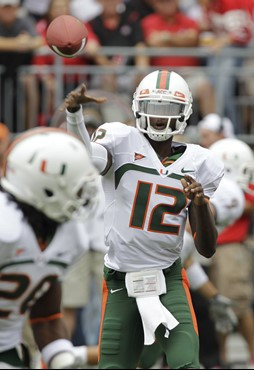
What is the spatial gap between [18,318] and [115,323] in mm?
1153

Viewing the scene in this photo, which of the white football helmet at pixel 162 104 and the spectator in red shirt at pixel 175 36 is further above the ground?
the white football helmet at pixel 162 104

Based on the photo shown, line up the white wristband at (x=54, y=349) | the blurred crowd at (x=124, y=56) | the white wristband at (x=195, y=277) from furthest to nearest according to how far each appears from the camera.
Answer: the blurred crowd at (x=124, y=56) < the white wristband at (x=195, y=277) < the white wristband at (x=54, y=349)

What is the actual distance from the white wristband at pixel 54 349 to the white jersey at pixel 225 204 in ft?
9.69

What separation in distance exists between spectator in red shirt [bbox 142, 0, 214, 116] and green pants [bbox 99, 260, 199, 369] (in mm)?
5419

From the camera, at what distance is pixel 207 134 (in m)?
10.1

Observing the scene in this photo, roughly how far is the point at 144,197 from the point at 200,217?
1.25 ft

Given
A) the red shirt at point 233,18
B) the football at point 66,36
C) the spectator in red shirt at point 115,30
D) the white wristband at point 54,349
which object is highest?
the football at point 66,36

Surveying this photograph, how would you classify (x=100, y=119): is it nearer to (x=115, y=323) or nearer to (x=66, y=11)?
(x=66, y=11)

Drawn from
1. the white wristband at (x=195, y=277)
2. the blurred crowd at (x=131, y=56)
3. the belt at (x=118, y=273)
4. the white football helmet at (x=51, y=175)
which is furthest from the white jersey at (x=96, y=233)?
the white football helmet at (x=51, y=175)

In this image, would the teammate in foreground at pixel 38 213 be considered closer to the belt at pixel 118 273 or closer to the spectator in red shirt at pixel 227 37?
the belt at pixel 118 273

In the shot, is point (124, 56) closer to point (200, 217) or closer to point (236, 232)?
point (236, 232)

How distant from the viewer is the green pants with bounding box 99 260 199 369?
5.84 meters

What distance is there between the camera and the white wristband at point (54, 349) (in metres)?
5.06

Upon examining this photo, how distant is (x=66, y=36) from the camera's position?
6.11 meters
